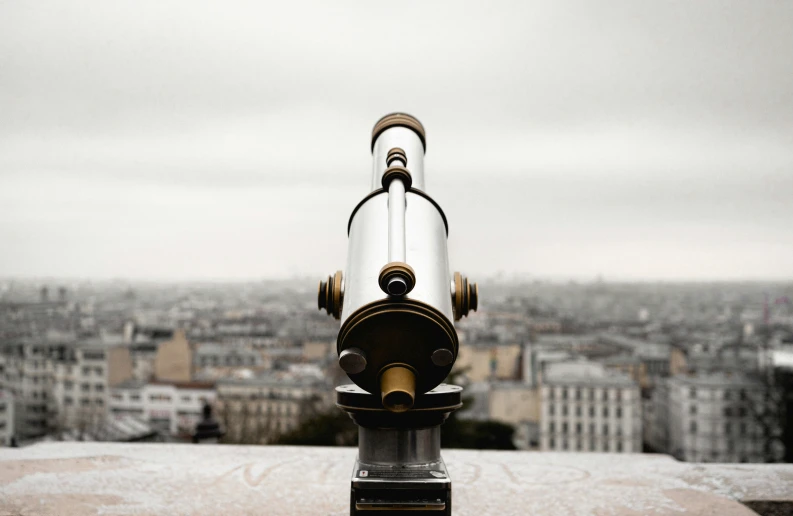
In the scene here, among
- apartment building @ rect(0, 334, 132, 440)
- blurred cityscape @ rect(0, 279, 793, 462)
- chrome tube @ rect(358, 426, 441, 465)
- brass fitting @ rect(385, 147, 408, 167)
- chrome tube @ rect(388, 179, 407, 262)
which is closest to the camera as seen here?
chrome tube @ rect(388, 179, 407, 262)

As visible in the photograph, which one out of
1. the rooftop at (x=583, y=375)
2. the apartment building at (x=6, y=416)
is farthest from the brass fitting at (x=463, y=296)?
the rooftop at (x=583, y=375)

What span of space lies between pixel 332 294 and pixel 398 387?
485 millimetres

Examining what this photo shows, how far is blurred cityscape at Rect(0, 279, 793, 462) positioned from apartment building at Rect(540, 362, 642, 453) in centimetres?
4

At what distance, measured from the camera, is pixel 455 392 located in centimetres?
229

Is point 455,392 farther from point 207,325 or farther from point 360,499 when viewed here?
point 207,325

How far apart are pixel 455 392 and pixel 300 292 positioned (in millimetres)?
14111

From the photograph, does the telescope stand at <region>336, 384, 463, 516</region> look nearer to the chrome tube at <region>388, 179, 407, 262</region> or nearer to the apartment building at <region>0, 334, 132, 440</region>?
the chrome tube at <region>388, 179, 407, 262</region>

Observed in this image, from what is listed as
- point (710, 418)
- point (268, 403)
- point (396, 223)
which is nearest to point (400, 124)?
point (396, 223)

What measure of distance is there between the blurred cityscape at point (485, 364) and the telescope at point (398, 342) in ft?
41.7

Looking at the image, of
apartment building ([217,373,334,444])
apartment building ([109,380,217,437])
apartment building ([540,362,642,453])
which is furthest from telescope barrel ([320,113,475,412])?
apartment building ([109,380,217,437])

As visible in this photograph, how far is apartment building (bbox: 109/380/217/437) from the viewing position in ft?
63.8

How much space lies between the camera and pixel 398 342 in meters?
2.09

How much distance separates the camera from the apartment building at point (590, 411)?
18672mm

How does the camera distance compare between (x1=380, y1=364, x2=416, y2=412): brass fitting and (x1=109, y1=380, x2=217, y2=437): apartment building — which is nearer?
(x1=380, y1=364, x2=416, y2=412): brass fitting
